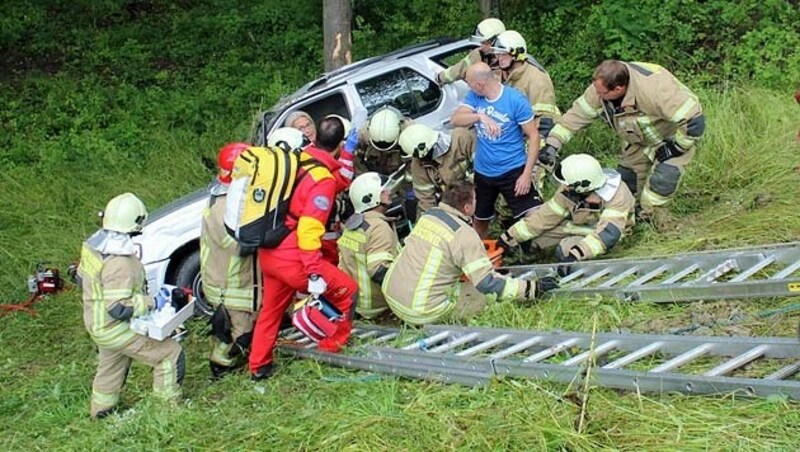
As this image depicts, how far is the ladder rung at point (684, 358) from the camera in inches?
154

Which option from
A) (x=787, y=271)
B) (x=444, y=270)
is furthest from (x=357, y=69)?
(x=787, y=271)

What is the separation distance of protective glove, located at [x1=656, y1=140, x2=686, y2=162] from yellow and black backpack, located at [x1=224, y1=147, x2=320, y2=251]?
8.55 ft

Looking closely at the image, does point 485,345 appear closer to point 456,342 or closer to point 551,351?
point 456,342

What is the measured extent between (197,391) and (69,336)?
1921mm

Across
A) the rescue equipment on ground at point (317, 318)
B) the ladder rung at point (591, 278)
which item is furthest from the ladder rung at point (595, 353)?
the rescue equipment on ground at point (317, 318)

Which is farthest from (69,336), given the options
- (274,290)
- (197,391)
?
(274,290)

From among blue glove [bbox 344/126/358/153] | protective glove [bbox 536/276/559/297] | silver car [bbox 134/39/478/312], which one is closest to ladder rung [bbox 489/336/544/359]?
protective glove [bbox 536/276/559/297]

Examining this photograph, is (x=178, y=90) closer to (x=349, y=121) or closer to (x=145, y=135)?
(x=145, y=135)

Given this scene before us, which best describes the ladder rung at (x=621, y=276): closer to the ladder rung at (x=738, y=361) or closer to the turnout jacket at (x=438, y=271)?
the turnout jacket at (x=438, y=271)

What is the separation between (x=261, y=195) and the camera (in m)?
4.95

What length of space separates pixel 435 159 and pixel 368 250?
1320 millimetres

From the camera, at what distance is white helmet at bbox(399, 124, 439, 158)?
6.46m

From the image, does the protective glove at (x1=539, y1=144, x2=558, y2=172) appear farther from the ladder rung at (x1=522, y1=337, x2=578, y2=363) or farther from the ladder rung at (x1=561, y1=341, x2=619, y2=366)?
the ladder rung at (x1=561, y1=341, x2=619, y2=366)

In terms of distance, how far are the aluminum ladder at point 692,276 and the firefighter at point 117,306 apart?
230 centimetres
